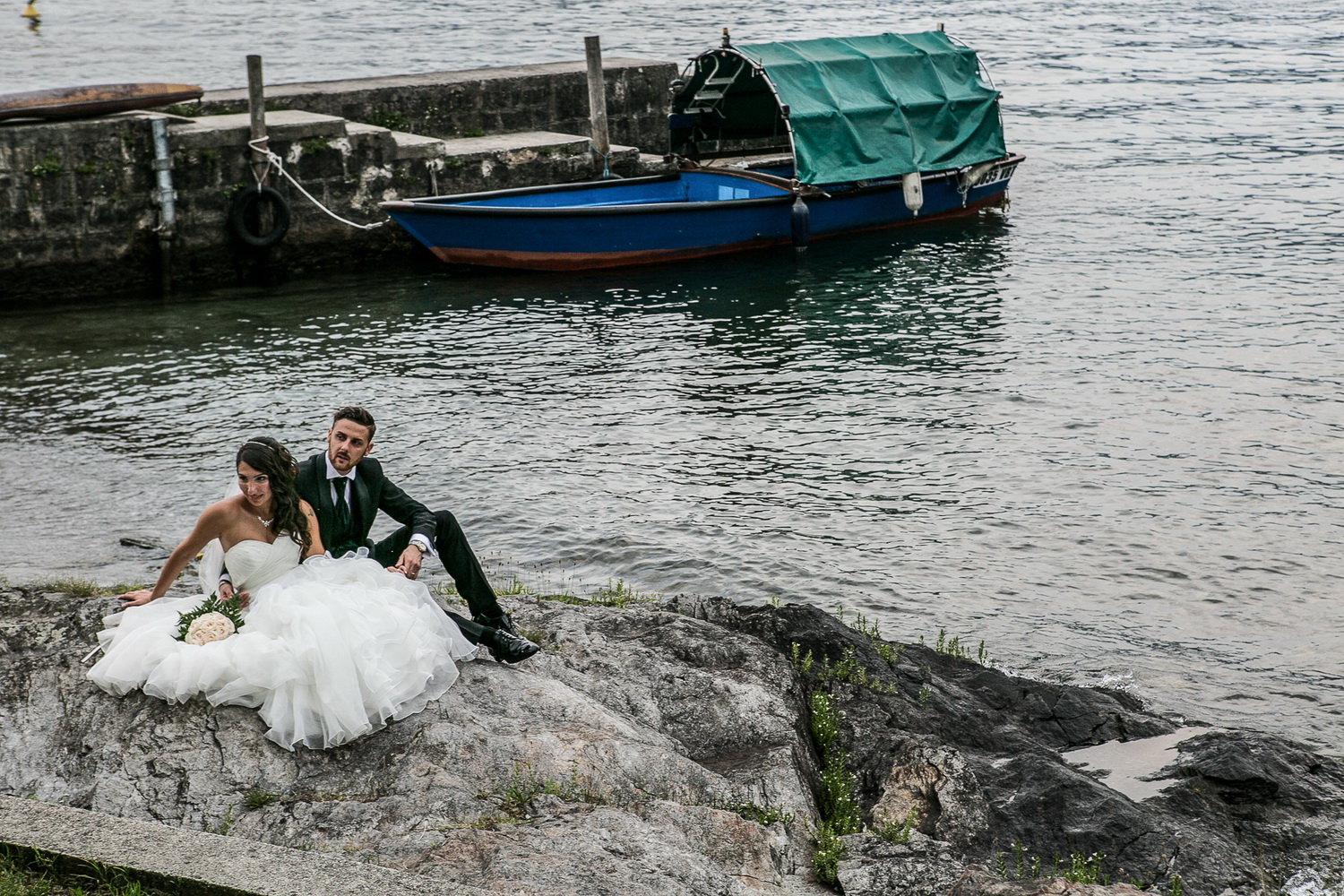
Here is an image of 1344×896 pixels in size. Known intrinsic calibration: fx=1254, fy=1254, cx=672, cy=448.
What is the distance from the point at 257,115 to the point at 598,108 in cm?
650

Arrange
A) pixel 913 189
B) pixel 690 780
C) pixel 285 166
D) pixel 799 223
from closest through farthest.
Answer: pixel 690 780 < pixel 285 166 < pixel 799 223 < pixel 913 189

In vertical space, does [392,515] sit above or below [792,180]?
below

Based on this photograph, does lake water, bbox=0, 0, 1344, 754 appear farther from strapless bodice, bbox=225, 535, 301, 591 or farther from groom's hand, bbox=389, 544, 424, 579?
strapless bodice, bbox=225, 535, 301, 591

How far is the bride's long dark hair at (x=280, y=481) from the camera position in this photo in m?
5.97

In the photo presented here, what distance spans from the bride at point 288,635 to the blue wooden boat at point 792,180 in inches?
576

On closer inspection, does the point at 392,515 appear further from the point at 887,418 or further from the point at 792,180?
the point at 792,180

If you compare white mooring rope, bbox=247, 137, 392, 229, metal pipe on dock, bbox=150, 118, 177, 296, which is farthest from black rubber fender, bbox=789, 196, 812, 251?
metal pipe on dock, bbox=150, 118, 177, 296

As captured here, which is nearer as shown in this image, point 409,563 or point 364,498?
point 409,563

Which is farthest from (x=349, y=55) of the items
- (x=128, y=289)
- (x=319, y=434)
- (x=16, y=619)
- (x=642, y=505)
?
(x=16, y=619)

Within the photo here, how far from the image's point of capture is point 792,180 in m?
22.6

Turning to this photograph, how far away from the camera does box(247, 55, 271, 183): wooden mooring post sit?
61.5 ft

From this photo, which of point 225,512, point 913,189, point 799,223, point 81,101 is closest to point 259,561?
point 225,512

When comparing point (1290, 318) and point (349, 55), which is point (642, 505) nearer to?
point (1290, 318)

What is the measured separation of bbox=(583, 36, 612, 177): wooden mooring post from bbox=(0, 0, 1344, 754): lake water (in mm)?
3025
